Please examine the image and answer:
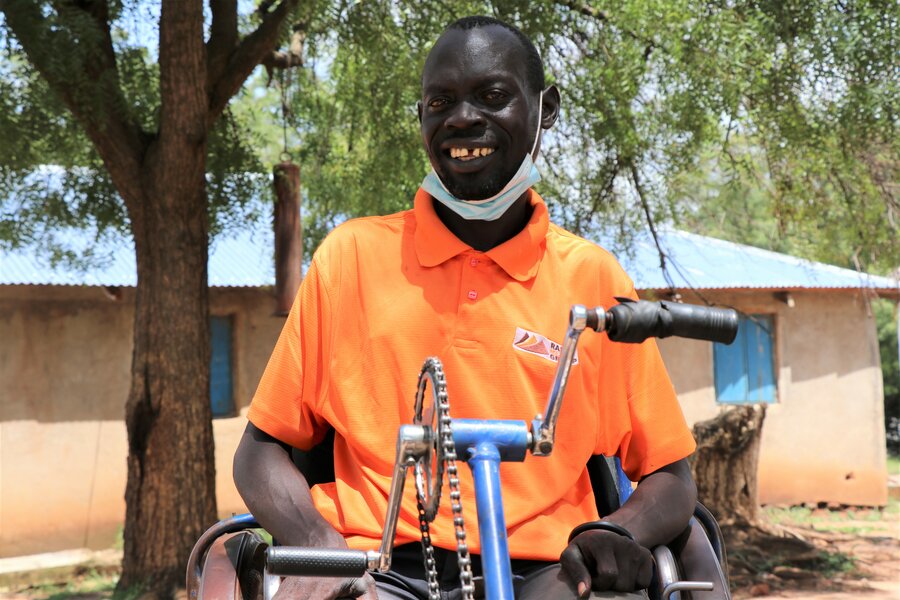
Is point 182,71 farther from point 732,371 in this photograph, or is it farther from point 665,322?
point 732,371

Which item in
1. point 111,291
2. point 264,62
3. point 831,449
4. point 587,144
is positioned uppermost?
point 264,62

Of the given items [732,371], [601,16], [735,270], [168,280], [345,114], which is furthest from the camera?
[735,270]

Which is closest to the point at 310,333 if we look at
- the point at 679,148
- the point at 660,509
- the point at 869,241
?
the point at 660,509

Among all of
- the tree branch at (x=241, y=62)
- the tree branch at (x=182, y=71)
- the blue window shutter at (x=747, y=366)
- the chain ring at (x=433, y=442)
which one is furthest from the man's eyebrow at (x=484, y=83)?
the blue window shutter at (x=747, y=366)

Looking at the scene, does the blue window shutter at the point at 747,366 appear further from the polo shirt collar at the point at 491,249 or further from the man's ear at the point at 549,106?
the polo shirt collar at the point at 491,249

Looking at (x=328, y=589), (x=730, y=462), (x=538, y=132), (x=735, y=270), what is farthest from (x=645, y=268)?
(x=328, y=589)

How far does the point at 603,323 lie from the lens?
147 cm

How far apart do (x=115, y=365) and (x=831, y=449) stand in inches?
342

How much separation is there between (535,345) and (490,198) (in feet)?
A: 1.12

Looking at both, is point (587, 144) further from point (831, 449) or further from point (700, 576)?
point (831, 449)

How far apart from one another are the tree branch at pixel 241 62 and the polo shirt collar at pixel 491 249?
4950 millimetres

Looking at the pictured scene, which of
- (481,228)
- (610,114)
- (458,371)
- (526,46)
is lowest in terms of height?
(458,371)

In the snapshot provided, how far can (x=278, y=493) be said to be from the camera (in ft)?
6.75

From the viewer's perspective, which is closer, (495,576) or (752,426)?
(495,576)
